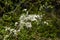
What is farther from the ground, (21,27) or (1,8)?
(1,8)

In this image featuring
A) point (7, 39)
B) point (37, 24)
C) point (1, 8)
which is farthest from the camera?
point (1, 8)

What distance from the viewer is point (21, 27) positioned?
3.96 metres

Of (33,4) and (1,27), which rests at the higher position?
(33,4)

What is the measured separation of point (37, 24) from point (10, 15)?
799 mm

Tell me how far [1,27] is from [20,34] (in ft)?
1.75

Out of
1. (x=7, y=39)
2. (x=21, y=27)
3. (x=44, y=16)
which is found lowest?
(x=7, y=39)

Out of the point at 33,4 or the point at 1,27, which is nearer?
the point at 1,27

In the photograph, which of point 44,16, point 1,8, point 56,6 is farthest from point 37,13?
point 1,8

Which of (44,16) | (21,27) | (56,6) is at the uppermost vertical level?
(56,6)

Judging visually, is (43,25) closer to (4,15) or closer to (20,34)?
(20,34)

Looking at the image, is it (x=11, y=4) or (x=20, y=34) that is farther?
(x=11, y=4)

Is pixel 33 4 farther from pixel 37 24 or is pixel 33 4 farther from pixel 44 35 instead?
pixel 44 35

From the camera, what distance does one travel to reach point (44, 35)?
13.2 feet

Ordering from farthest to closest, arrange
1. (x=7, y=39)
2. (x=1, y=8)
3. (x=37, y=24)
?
(x=1, y=8) → (x=37, y=24) → (x=7, y=39)
